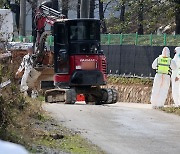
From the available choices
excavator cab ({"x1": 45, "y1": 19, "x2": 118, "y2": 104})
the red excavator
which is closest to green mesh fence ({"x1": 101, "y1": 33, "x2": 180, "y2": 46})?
the red excavator

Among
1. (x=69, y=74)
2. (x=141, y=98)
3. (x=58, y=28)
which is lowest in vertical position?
(x=141, y=98)

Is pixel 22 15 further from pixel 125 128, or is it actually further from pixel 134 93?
pixel 125 128

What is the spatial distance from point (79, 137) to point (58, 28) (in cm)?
1008

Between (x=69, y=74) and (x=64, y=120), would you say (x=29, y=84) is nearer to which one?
(x=69, y=74)

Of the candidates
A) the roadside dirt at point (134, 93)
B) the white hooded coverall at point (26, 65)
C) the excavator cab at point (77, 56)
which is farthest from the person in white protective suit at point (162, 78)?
the roadside dirt at point (134, 93)

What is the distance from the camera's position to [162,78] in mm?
20688

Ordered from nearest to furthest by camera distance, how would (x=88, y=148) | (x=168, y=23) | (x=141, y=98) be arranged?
(x=88, y=148) < (x=141, y=98) < (x=168, y=23)

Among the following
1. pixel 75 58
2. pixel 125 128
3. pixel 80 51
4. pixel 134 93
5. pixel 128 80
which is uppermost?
pixel 80 51

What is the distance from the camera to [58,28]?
21391mm

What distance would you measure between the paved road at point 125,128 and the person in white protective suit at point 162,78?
237 centimetres

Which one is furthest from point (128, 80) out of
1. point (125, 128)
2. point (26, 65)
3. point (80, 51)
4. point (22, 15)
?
point (125, 128)

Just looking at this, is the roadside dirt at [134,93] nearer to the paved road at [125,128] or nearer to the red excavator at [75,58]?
the red excavator at [75,58]

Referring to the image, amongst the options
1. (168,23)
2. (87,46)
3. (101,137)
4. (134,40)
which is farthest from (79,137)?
(168,23)

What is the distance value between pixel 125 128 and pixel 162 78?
23.6 feet
